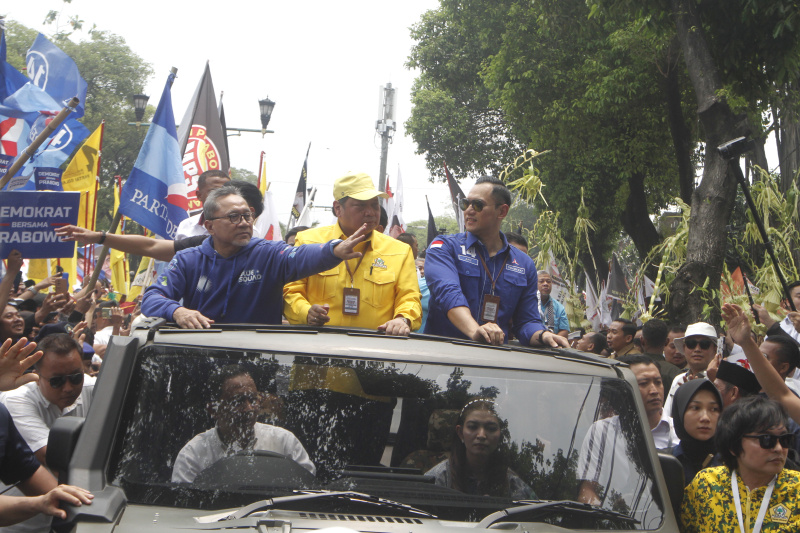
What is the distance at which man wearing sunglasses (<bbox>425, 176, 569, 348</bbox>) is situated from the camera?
4.79m

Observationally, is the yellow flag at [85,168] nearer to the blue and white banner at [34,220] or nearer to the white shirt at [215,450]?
the blue and white banner at [34,220]

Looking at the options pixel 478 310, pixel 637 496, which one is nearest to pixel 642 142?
pixel 478 310

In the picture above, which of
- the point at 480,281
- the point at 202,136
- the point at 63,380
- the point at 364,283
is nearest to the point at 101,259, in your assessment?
the point at 202,136

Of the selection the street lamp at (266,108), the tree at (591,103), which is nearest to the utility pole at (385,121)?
the tree at (591,103)

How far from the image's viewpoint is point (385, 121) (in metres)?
27.4

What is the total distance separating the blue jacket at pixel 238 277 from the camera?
4375 millimetres

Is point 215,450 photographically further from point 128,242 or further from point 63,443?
point 128,242

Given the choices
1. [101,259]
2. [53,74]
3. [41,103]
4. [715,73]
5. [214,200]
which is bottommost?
[214,200]

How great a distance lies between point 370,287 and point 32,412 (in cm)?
197

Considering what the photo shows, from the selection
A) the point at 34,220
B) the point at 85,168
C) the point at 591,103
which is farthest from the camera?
the point at 591,103

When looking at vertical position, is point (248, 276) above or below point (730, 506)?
above

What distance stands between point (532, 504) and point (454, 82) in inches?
1165

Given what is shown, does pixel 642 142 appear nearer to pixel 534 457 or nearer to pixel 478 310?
pixel 478 310

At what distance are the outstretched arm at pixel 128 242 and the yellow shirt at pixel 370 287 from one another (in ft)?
4.51
